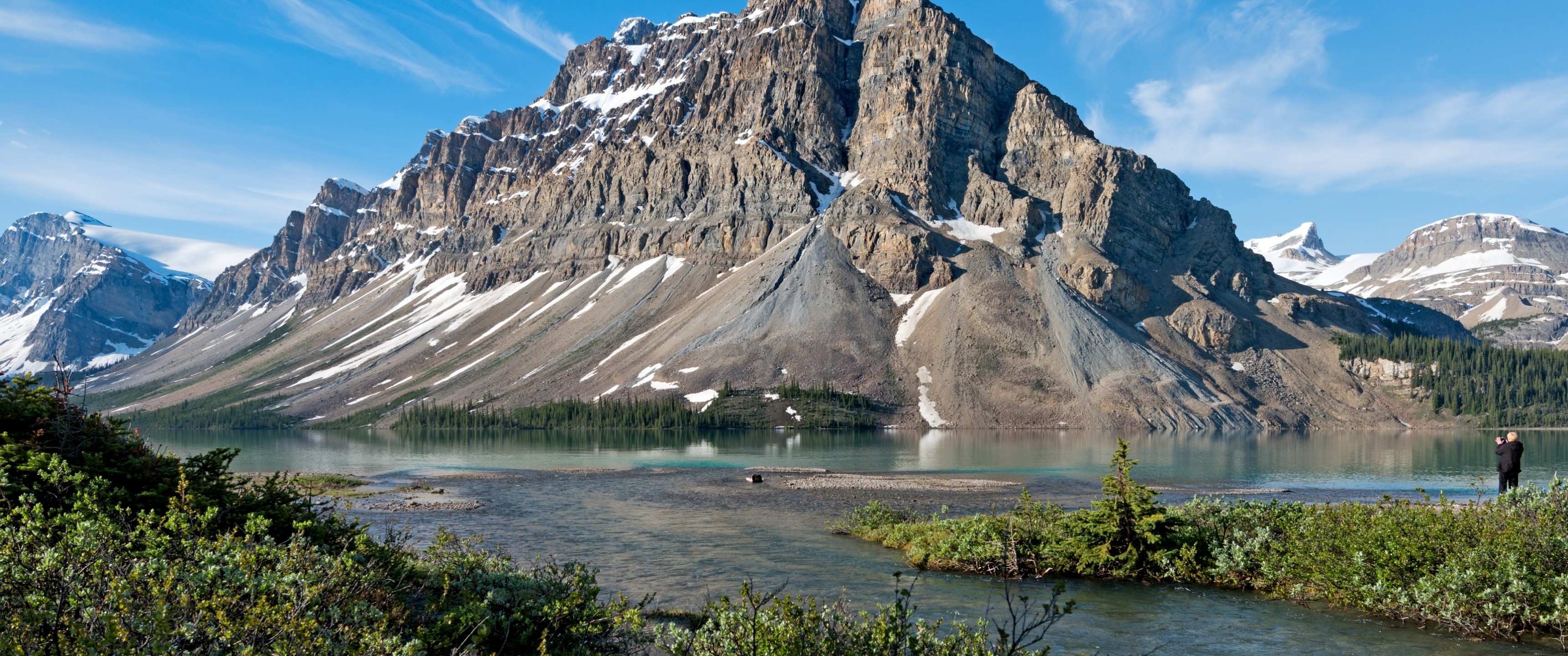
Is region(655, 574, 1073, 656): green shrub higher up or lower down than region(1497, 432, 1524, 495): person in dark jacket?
lower down

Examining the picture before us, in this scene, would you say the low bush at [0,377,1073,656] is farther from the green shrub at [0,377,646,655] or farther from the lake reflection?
the lake reflection

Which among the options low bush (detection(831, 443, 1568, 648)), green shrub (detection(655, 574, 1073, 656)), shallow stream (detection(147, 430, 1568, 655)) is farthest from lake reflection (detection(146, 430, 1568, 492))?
green shrub (detection(655, 574, 1073, 656))

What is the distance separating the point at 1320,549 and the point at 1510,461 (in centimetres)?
1005

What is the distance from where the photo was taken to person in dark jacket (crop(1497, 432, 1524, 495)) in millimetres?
27344

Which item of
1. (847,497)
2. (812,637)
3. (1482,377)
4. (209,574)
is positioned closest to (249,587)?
(209,574)

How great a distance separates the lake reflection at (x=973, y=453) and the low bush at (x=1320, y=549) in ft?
89.8

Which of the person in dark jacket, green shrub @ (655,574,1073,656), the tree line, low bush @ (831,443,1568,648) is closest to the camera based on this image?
green shrub @ (655,574,1073,656)

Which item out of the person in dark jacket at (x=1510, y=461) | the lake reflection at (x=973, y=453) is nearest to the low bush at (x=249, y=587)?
the person in dark jacket at (x=1510, y=461)

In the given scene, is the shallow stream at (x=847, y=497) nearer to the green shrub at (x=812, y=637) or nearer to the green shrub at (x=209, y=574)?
the green shrub at (x=209, y=574)

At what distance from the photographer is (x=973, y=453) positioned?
9088cm

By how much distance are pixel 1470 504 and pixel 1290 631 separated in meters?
5.76

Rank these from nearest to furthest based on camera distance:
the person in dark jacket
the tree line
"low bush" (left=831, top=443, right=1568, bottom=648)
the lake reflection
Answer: "low bush" (left=831, top=443, right=1568, bottom=648) < the person in dark jacket < the lake reflection < the tree line

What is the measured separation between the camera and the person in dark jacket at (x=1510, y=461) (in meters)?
27.3

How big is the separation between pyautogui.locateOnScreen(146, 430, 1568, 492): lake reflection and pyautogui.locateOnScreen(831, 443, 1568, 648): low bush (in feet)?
89.8
